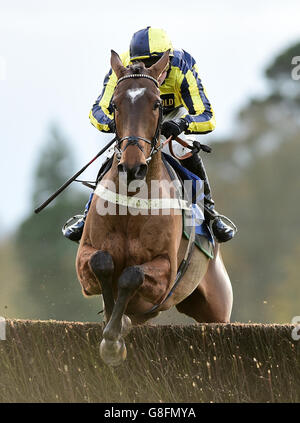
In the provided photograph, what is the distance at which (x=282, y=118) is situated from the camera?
43625 mm

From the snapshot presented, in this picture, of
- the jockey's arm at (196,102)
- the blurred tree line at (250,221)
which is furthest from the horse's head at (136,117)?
the blurred tree line at (250,221)

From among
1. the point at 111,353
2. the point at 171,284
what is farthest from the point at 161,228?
the point at 111,353

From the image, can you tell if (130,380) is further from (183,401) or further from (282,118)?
(282,118)

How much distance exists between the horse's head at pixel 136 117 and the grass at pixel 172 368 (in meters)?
1.69

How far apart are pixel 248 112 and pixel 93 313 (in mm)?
15600

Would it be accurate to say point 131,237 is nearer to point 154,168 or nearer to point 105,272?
point 105,272

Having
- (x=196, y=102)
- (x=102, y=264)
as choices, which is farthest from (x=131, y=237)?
(x=196, y=102)

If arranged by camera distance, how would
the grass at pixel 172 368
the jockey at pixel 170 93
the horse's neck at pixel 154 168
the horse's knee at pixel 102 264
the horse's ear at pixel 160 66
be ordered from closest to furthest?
the horse's knee at pixel 102 264
the horse's ear at pixel 160 66
the horse's neck at pixel 154 168
the grass at pixel 172 368
the jockey at pixel 170 93

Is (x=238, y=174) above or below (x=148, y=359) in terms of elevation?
below

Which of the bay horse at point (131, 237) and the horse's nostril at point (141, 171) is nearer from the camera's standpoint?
the horse's nostril at point (141, 171)

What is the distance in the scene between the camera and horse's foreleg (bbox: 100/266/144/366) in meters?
7.75

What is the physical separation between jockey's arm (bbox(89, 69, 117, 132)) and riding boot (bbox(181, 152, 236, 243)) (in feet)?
3.49

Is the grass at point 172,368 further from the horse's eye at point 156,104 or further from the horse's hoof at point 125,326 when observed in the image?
the horse's eye at point 156,104

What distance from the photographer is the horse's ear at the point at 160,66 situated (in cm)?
808
